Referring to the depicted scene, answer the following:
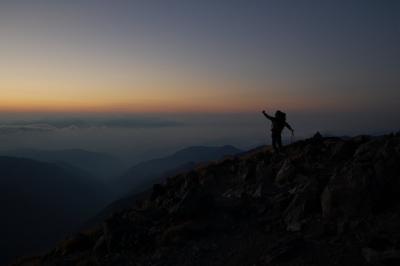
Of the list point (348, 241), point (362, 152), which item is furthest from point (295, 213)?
point (362, 152)

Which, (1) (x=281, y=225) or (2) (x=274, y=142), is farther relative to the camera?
(2) (x=274, y=142)

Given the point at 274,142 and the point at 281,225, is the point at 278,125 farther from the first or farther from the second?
the point at 281,225

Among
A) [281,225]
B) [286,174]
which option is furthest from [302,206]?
[286,174]

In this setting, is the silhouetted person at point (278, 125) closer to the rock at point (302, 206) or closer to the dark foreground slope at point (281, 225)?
the dark foreground slope at point (281, 225)

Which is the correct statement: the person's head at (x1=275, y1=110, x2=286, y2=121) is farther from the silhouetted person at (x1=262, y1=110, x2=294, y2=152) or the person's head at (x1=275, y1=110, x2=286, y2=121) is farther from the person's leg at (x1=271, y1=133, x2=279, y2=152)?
the person's leg at (x1=271, y1=133, x2=279, y2=152)

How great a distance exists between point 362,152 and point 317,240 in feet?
26.7

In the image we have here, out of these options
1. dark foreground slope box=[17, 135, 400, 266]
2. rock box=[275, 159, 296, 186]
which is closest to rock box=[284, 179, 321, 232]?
dark foreground slope box=[17, 135, 400, 266]

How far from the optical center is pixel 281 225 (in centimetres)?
1683

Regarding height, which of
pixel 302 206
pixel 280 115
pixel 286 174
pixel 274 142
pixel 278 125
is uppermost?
pixel 280 115

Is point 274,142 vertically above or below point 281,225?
above

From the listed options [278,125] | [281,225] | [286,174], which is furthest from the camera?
[278,125]

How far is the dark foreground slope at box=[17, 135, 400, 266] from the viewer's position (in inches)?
544

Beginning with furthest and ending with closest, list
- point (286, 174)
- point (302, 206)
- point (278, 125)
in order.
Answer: point (278, 125) → point (286, 174) → point (302, 206)

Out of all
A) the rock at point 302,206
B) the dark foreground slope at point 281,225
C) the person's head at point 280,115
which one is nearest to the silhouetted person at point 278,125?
the person's head at point 280,115
